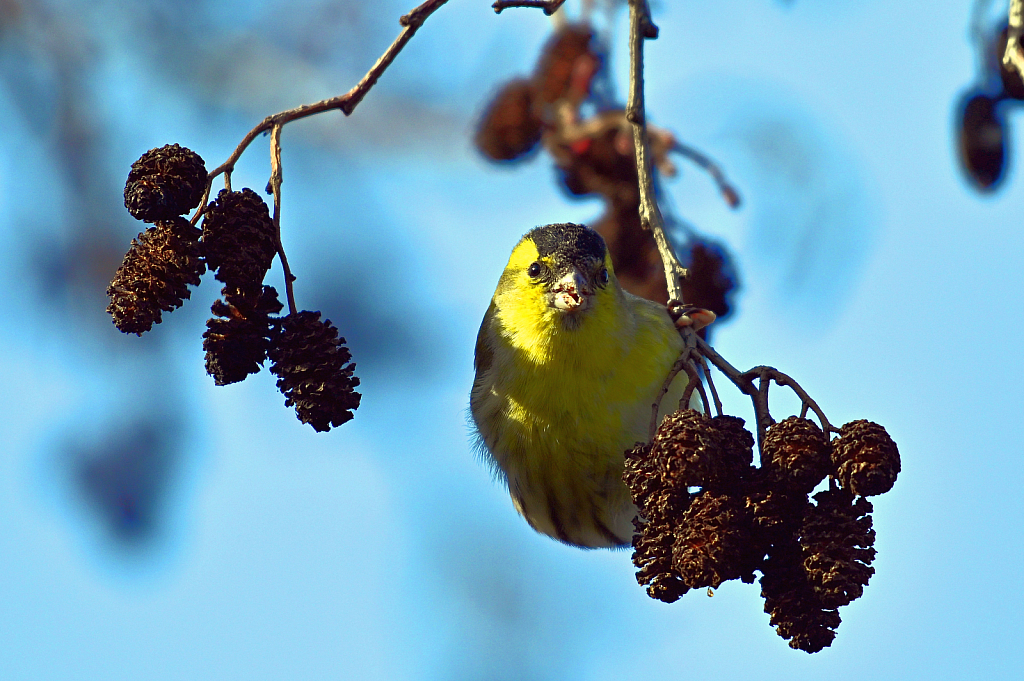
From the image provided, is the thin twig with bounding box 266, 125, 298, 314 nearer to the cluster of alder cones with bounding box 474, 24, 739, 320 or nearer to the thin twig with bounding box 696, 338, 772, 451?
the thin twig with bounding box 696, 338, 772, 451

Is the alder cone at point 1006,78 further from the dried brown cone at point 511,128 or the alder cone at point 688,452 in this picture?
the alder cone at point 688,452

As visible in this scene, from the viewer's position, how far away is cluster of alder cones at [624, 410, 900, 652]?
130 centimetres

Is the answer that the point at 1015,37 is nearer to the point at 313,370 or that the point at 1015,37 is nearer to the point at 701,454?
the point at 701,454

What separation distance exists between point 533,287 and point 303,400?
38.5 inches

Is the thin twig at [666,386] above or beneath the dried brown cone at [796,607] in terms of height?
above

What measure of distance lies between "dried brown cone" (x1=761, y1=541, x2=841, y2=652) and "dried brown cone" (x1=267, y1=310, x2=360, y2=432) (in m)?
0.64

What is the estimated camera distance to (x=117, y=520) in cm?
303

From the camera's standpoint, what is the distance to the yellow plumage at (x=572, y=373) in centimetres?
227

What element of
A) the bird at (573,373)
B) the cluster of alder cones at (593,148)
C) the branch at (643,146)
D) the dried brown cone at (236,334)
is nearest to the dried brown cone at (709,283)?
the cluster of alder cones at (593,148)

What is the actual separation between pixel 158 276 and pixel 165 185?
128 mm

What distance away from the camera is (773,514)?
4.45 feet

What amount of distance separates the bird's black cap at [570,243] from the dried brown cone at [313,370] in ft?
3.00

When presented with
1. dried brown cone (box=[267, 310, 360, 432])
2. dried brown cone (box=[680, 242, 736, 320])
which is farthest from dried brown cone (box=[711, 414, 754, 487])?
dried brown cone (box=[680, 242, 736, 320])

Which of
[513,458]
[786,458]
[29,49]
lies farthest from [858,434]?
[29,49]
